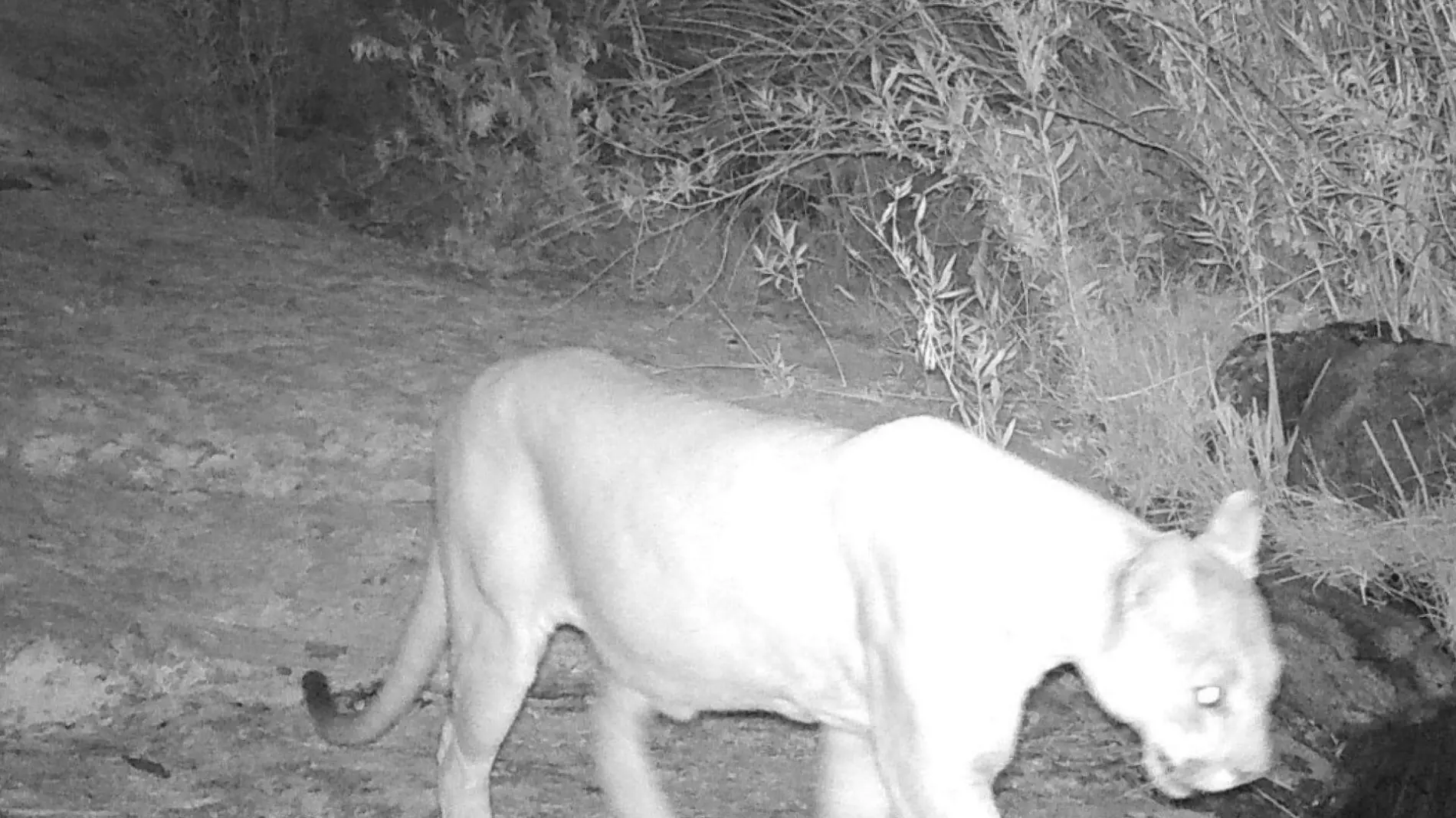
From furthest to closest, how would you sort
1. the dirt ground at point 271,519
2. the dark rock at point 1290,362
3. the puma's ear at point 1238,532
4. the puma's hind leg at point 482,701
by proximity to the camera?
the dark rock at point 1290,362 → the dirt ground at point 271,519 → the puma's hind leg at point 482,701 → the puma's ear at point 1238,532

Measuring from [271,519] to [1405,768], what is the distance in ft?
11.1

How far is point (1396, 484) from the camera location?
4.63m

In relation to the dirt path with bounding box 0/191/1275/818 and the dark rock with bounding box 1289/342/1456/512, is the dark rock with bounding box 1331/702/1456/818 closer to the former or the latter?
the dirt path with bounding box 0/191/1275/818

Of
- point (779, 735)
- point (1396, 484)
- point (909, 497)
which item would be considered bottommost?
point (779, 735)

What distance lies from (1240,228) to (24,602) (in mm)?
3833

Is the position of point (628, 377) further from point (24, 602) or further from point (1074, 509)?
point (24, 602)

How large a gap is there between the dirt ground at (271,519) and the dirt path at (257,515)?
0.01m

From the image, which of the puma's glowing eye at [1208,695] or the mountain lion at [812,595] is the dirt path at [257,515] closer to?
the mountain lion at [812,595]

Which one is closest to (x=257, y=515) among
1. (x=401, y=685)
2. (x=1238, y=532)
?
(x=401, y=685)

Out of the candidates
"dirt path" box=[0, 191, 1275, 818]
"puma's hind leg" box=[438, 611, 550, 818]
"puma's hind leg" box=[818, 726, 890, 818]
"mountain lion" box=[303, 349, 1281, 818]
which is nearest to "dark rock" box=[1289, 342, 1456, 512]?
"dirt path" box=[0, 191, 1275, 818]

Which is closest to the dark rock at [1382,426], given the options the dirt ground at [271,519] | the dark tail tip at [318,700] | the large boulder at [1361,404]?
the large boulder at [1361,404]

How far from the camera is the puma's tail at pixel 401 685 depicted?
13.0ft

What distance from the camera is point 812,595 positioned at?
3.05 m

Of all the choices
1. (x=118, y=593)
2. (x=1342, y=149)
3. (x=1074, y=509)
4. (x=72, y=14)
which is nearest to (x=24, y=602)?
(x=118, y=593)
